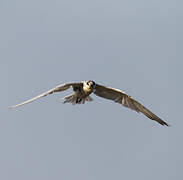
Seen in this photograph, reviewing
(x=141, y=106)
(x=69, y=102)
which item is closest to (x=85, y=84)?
(x=69, y=102)

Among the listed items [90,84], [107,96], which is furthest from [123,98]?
[90,84]

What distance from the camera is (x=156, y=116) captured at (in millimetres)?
22156

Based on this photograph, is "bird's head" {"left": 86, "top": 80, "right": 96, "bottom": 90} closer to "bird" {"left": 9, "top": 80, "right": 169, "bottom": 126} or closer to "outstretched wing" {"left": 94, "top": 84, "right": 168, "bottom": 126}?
"bird" {"left": 9, "top": 80, "right": 169, "bottom": 126}

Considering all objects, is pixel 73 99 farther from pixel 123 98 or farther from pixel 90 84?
pixel 123 98

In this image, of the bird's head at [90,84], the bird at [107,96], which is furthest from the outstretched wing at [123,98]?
the bird's head at [90,84]

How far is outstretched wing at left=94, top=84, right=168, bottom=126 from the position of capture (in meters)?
22.3

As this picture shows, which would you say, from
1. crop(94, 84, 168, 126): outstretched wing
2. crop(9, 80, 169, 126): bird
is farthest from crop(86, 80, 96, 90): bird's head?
crop(94, 84, 168, 126): outstretched wing

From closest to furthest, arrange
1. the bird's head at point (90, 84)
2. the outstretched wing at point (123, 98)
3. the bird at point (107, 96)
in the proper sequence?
1. the bird's head at point (90, 84)
2. the bird at point (107, 96)
3. the outstretched wing at point (123, 98)

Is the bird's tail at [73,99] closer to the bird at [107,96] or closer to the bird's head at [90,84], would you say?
the bird at [107,96]

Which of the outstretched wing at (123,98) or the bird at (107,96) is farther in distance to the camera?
the outstretched wing at (123,98)

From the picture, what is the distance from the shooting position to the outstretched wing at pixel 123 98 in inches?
879

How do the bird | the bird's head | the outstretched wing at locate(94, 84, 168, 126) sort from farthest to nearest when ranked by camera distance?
the outstretched wing at locate(94, 84, 168, 126)
the bird
the bird's head

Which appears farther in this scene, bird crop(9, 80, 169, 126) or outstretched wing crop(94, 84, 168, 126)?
outstretched wing crop(94, 84, 168, 126)

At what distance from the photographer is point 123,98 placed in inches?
886
